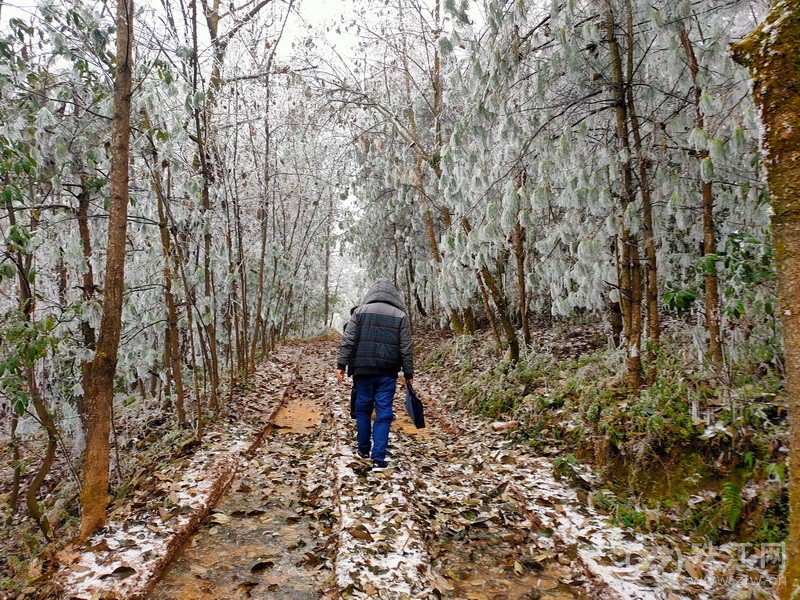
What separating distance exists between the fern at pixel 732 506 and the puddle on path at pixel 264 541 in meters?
2.69

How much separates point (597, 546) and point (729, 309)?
2.25 m

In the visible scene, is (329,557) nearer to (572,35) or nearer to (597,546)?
(597,546)

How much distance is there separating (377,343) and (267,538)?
2145mm

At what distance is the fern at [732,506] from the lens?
3.23 meters

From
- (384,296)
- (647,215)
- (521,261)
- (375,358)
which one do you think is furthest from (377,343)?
(521,261)

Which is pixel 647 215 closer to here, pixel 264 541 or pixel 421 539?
pixel 421 539

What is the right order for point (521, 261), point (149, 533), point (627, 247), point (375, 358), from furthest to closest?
point (521, 261), point (627, 247), point (375, 358), point (149, 533)

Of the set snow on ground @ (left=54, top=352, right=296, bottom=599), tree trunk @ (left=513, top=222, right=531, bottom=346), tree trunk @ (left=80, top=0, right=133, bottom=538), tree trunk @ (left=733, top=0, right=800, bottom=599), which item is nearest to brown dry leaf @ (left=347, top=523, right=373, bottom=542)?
snow on ground @ (left=54, top=352, right=296, bottom=599)

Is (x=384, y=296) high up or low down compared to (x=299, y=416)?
up

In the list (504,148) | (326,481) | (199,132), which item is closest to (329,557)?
(326,481)

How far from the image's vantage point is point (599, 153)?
200 inches

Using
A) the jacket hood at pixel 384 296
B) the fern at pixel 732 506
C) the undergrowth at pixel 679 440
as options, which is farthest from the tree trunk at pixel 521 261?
the fern at pixel 732 506

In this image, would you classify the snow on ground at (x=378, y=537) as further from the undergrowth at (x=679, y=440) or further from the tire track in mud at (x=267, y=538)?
the undergrowth at (x=679, y=440)

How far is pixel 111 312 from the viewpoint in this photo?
11.4 feet
